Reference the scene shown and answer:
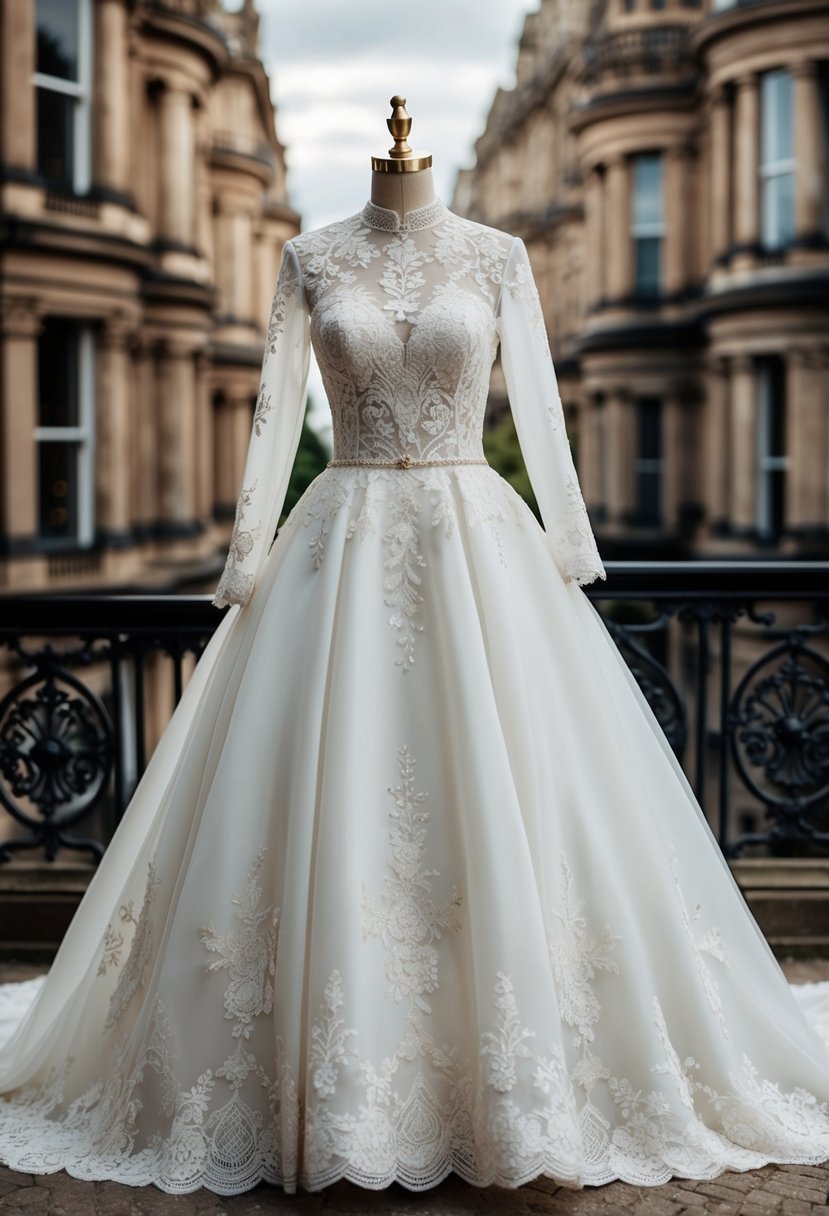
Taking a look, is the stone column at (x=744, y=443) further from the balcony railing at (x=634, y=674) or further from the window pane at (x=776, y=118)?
the balcony railing at (x=634, y=674)

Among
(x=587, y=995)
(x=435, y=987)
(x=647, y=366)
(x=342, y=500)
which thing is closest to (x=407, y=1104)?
(x=435, y=987)

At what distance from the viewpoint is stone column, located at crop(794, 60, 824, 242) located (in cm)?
1783

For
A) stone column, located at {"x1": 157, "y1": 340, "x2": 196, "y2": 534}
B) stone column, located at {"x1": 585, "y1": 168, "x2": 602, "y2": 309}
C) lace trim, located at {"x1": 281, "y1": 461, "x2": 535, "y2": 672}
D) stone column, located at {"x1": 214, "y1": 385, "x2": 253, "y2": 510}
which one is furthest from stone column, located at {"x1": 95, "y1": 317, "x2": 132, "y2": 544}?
lace trim, located at {"x1": 281, "y1": 461, "x2": 535, "y2": 672}

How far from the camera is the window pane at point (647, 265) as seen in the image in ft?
76.8

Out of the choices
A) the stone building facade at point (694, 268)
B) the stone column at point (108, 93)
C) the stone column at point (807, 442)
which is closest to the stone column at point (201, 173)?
the stone column at point (108, 93)

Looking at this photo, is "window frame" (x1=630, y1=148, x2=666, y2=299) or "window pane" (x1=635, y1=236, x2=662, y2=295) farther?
"window pane" (x1=635, y1=236, x2=662, y2=295)

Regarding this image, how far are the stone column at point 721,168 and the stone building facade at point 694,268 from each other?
0.10 ft

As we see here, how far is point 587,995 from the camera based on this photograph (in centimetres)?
281

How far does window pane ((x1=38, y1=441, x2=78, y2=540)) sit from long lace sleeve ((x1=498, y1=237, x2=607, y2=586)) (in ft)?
42.6

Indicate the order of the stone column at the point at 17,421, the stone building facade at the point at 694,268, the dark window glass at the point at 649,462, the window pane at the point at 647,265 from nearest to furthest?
the stone column at the point at 17,421 → the stone building facade at the point at 694,268 → the window pane at the point at 647,265 → the dark window glass at the point at 649,462

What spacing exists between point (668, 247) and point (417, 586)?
21.4m

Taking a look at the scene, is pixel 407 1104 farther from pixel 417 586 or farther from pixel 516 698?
pixel 417 586

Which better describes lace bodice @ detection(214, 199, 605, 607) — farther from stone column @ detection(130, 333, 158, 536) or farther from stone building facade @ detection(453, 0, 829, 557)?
stone building facade @ detection(453, 0, 829, 557)

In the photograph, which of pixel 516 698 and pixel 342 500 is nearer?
pixel 516 698
